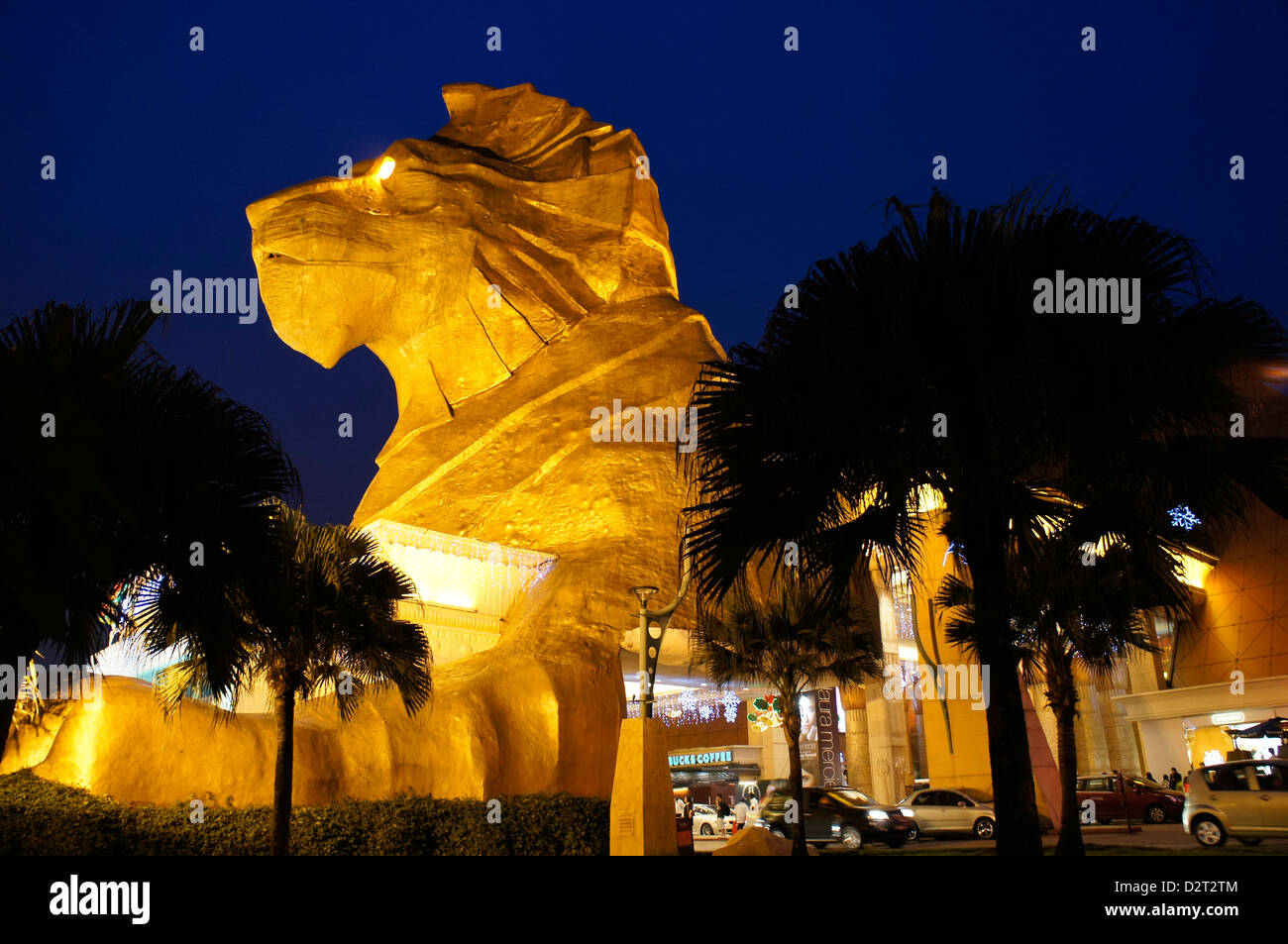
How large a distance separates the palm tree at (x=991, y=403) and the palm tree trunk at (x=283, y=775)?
582 cm

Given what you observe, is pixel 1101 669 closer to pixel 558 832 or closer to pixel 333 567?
pixel 558 832

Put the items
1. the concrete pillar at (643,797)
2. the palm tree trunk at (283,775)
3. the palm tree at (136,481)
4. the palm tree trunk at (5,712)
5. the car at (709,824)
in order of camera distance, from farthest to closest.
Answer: the car at (709,824) → the concrete pillar at (643,797) → the palm tree trunk at (283,775) → the palm tree trunk at (5,712) → the palm tree at (136,481)

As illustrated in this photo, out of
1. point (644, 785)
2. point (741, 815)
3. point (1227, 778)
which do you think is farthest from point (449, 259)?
point (1227, 778)

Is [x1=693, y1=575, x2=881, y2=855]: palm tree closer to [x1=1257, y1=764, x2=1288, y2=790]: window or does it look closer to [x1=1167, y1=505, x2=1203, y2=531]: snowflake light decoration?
[x1=1167, y1=505, x2=1203, y2=531]: snowflake light decoration

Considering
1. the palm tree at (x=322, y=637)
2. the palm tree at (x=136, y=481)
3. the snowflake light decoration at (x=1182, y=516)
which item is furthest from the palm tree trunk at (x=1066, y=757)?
the palm tree at (x=136, y=481)

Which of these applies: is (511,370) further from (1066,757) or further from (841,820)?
(1066,757)

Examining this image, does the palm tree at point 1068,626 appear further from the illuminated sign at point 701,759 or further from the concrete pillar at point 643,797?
the illuminated sign at point 701,759

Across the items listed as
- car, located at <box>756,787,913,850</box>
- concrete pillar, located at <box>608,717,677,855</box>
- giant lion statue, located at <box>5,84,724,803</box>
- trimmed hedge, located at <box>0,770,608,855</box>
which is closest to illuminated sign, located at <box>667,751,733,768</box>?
car, located at <box>756,787,913,850</box>

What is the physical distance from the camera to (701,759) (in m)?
38.8

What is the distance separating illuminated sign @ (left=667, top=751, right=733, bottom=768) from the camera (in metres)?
37.8

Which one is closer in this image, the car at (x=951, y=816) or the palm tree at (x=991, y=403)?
the palm tree at (x=991, y=403)

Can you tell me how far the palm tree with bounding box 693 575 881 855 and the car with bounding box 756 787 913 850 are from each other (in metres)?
2.94

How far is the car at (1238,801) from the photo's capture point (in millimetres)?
13672
